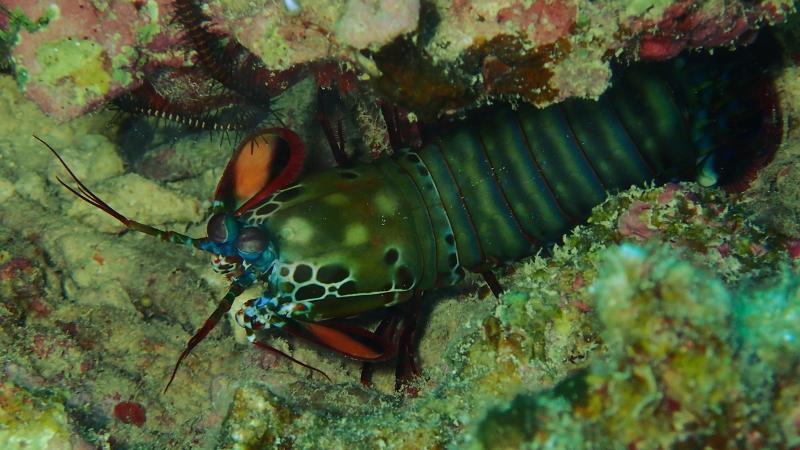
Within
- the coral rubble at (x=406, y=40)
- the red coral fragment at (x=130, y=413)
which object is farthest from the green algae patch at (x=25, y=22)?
the red coral fragment at (x=130, y=413)

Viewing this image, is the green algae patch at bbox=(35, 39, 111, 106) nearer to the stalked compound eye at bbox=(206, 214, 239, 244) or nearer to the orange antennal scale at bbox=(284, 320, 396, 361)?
the stalked compound eye at bbox=(206, 214, 239, 244)

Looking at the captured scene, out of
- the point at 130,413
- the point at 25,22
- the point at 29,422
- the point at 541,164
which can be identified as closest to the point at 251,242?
the point at 130,413

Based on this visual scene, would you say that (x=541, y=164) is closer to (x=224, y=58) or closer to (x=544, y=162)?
(x=544, y=162)

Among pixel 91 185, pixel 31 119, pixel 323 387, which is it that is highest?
pixel 31 119

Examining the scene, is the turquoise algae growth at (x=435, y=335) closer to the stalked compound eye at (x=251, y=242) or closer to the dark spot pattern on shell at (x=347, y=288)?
the dark spot pattern on shell at (x=347, y=288)

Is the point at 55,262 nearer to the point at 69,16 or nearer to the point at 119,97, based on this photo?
the point at 119,97

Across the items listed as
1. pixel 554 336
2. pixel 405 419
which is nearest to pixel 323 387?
pixel 405 419
